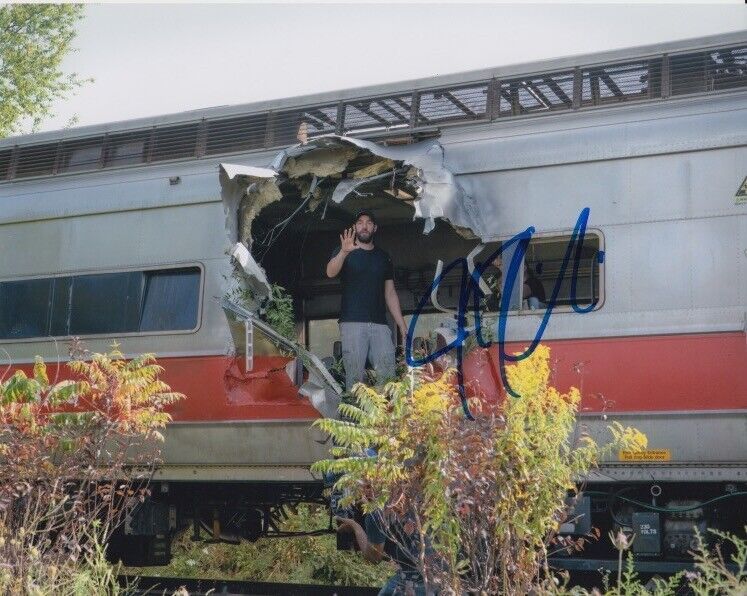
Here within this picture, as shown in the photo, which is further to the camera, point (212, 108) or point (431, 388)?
point (212, 108)

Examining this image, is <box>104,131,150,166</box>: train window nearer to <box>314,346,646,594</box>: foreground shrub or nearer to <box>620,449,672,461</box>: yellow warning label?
<box>620,449,672,461</box>: yellow warning label

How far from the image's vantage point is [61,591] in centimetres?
770

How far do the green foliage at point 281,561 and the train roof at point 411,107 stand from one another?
15.5 feet

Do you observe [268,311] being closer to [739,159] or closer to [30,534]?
[30,534]

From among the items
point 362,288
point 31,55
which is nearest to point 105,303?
point 362,288

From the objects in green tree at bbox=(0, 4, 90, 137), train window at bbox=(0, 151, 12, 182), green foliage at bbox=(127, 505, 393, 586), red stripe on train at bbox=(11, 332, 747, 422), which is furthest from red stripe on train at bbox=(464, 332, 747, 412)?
green tree at bbox=(0, 4, 90, 137)

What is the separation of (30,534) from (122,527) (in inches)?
132

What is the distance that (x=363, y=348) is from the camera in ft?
33.0

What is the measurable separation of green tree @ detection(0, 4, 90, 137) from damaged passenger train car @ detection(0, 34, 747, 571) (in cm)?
1201

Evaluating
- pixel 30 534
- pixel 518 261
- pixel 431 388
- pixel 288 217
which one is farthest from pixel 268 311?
pixel 431 388

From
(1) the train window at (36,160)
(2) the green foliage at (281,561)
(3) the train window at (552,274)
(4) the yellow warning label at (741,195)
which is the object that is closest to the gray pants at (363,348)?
(3) the train window at (552,274)

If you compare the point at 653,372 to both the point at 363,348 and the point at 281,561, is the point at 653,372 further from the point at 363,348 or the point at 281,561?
the point at 281,561

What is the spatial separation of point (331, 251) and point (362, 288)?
6.05 feet

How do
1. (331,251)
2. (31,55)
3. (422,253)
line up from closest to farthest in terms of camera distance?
(422,253)
(331,251)
(31,55)
